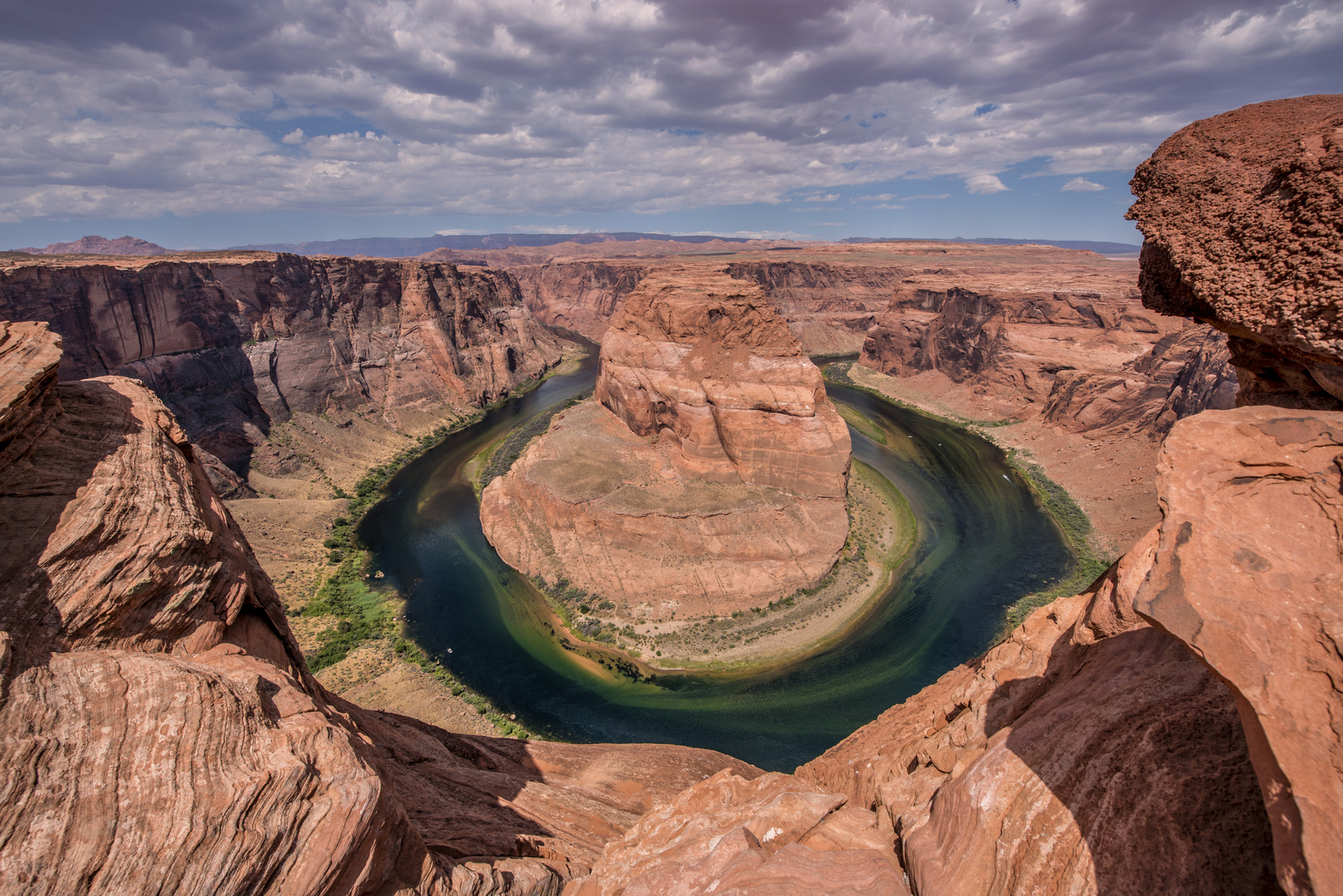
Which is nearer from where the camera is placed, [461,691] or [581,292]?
[461,691]

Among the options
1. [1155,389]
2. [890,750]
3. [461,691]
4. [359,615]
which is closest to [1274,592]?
[890,750]

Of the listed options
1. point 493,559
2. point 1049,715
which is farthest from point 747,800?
point 493,559

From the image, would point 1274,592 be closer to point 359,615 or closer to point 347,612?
point 359,615

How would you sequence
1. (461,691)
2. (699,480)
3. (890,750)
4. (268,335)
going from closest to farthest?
(890,750), (461,691), (699,480), (268,335)

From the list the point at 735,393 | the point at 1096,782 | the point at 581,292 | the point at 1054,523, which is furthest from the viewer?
the point at 581,292

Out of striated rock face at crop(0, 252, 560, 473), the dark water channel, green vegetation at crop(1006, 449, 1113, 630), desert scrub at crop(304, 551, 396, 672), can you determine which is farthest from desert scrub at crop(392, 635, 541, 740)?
striated rock face at crop(0, 252, 560, 473)
